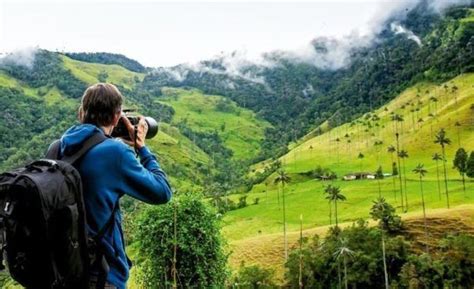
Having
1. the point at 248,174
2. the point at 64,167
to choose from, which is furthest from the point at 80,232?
the point at 248,174

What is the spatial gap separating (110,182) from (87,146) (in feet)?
1.02

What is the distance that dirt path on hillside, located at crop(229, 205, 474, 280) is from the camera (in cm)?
8581

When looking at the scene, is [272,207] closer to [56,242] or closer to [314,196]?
[314,196]

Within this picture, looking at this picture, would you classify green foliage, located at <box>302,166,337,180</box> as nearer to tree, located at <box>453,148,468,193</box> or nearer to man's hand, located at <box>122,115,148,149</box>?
tree, located at <box>453,148,468,193</box>

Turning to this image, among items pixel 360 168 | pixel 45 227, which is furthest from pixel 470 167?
pixel 45 227

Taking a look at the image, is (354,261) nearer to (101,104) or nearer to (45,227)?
(101,104)

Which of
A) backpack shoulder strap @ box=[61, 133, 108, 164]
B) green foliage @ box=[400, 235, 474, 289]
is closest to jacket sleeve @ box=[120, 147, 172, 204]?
backpack shoulder strap @ box=[61, 133, 108, 164]

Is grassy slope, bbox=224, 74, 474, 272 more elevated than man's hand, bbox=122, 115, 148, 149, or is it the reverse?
grassy slope, bbox=224, 74, 474, 272

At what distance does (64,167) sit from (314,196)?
123252 millimetres

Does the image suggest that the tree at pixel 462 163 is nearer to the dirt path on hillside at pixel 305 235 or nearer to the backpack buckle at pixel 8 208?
the dirt path on hillside at pixel 305 235

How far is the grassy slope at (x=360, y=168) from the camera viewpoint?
349 feet

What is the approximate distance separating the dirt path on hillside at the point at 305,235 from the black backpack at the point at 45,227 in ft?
265

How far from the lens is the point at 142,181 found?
4.36 meters

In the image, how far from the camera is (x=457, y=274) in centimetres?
7050
